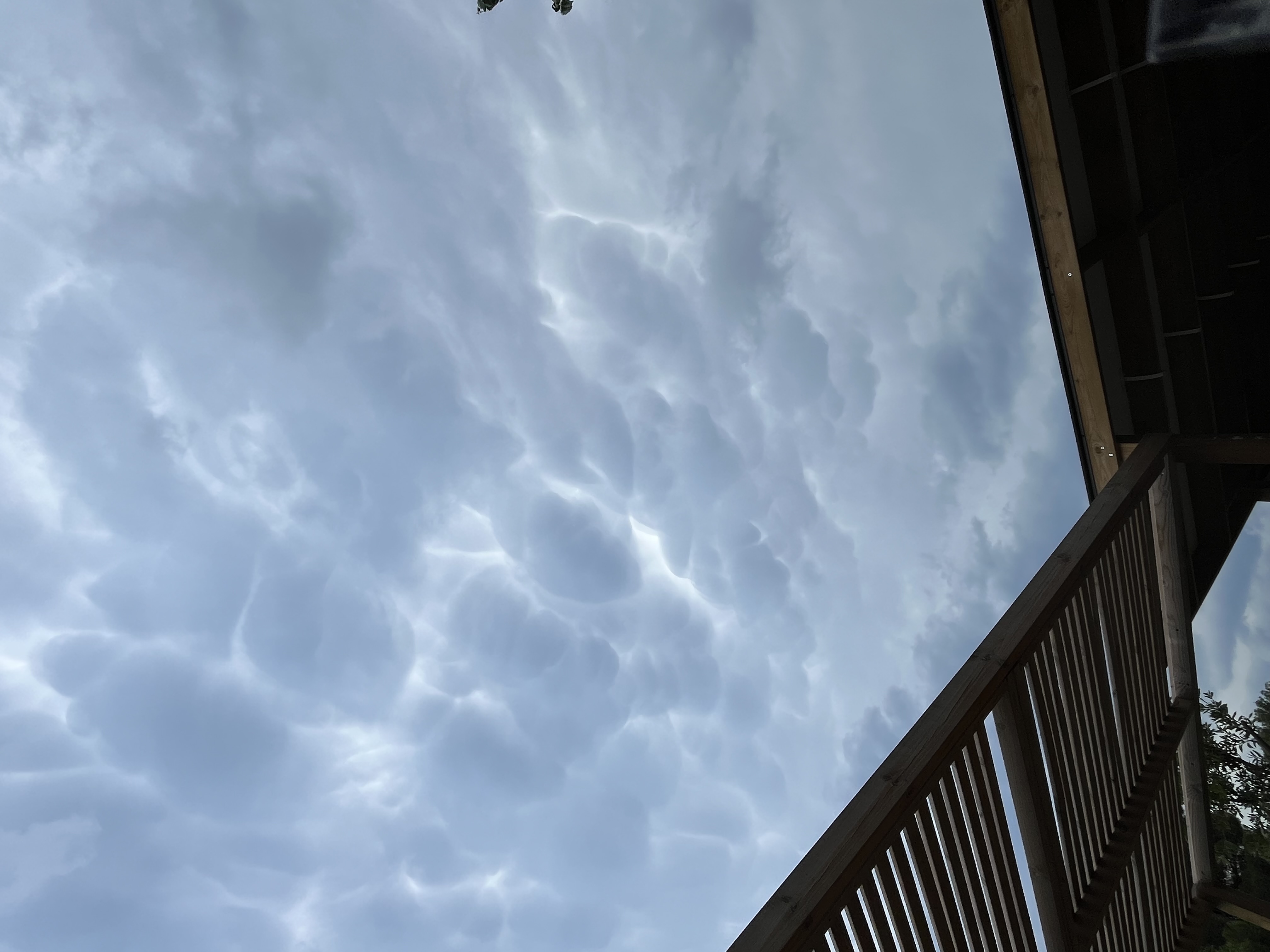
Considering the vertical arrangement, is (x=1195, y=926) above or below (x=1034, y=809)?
above

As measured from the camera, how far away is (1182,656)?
3.96 metres

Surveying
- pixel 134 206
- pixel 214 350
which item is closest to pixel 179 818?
pixel 214 350

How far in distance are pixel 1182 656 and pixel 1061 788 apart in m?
1.93

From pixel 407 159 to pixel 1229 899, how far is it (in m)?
52.7

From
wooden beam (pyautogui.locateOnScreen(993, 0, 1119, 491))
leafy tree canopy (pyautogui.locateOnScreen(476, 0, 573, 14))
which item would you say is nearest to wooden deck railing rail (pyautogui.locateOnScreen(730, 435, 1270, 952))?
wooden beam (pyautogui.locateOnScreen(993, 0, 1119, 491))

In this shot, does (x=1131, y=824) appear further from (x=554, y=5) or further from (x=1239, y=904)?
(x=554, y=5)

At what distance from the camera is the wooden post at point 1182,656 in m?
3.67

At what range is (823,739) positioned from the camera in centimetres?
5175

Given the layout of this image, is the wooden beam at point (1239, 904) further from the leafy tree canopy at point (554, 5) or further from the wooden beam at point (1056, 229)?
the leafy tree canopy at point (554, 5)

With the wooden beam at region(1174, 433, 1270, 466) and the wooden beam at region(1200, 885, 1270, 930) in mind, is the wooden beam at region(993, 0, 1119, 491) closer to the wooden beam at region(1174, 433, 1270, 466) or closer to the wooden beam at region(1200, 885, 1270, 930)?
the wooden beam at region(1174, 433, 1270, 466)

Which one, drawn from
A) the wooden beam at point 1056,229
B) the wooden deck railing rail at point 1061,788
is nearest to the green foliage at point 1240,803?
the wooden deck railing rail at point 1061,788

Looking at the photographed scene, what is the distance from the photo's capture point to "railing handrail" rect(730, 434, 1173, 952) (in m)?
1.59

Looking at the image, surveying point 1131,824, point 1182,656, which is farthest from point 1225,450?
point 1131,824

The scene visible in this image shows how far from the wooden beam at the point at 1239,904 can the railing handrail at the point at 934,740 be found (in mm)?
Answer: 3094
